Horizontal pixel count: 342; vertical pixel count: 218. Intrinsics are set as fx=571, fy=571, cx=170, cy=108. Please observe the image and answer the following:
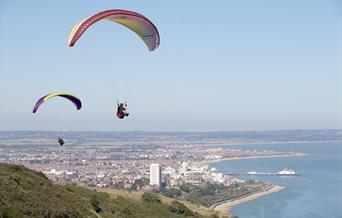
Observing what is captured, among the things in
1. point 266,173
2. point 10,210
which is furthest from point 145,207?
point 266,173

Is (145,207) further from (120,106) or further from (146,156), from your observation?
(146,156)

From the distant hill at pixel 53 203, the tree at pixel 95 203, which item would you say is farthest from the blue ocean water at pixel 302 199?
the tree at pixel 95 203

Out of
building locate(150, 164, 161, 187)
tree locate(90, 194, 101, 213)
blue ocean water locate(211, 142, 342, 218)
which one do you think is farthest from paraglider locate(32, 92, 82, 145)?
building locate(150, 164, 161, 187)

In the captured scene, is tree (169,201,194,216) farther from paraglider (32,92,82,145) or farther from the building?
the building

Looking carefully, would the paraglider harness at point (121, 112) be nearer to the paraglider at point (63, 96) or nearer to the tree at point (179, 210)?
the paraglider at point (63, 96)

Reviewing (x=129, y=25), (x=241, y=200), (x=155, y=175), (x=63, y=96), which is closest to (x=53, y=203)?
(x=63, y=96)
